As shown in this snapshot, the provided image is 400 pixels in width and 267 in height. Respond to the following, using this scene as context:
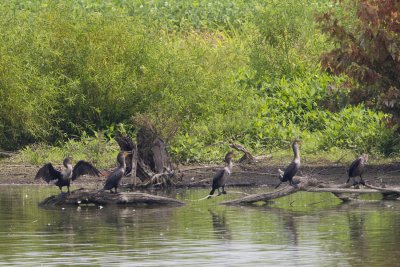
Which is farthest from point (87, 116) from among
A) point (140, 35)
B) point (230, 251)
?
point (230, 251)

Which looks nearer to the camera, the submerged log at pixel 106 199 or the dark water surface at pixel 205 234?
the dark water surface at pixel 205 234

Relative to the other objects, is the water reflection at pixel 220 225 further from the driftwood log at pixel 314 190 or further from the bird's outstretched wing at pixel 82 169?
the bird's outstretched wing at pixel 82 169

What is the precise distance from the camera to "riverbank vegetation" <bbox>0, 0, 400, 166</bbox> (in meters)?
24.9

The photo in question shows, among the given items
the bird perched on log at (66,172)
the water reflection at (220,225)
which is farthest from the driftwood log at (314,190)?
the bird perched on log at (66,172)

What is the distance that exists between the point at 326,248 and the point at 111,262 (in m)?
2.65

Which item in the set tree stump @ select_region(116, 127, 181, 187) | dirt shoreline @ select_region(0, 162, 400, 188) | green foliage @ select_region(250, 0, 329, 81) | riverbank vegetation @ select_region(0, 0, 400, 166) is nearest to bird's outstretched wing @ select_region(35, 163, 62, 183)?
tree stump @ select_region(116, 127, 181, 187)

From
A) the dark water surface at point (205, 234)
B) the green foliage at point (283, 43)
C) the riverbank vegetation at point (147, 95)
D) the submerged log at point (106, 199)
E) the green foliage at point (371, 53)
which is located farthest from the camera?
the green foliage at point (283, 43)

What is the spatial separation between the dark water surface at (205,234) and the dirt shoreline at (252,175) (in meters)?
2.22

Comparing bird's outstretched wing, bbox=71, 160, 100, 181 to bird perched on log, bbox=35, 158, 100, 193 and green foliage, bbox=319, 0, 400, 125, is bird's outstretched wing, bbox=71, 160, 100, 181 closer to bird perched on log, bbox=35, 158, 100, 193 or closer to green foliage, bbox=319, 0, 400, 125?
bird perched on log, bbox=35, 158, 100, 193

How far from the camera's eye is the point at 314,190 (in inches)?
688

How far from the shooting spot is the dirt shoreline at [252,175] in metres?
21.7

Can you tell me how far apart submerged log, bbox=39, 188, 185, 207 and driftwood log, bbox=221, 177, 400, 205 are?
43.7 inches

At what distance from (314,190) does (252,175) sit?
542 cm

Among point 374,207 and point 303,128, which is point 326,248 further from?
point 303,128
